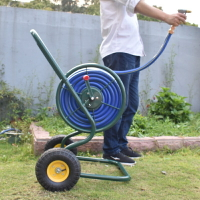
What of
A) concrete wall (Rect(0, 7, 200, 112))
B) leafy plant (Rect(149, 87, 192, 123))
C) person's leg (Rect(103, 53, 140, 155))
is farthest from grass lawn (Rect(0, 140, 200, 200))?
concrete wall (Rect(0, 7, 200, 112))

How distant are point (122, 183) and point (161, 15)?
130 cm

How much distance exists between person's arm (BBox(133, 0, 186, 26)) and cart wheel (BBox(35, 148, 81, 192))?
1.18 m

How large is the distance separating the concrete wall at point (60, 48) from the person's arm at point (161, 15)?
→ 2.94 metres

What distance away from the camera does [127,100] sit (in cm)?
272

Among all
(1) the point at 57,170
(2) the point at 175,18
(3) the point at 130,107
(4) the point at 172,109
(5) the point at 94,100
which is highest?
(2) the point at 175,18

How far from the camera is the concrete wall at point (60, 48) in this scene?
188 inches

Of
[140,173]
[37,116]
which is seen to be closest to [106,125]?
[140,173]

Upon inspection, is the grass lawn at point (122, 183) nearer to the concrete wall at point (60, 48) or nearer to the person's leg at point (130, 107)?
the person's leg at point (130, 107)

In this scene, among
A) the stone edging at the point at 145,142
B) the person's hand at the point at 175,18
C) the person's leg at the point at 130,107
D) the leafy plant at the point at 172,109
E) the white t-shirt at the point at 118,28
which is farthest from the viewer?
the leafy plant at the point at 172,109

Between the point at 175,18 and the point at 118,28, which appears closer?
the point at 175,18

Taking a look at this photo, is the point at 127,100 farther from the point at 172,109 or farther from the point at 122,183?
the point at 172,109

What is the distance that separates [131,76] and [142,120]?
1.49 m

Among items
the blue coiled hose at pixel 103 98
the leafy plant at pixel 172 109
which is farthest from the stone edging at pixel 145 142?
the leafy plant at pixel 172 109

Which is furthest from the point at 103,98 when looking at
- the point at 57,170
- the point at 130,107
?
the point at 130,107
